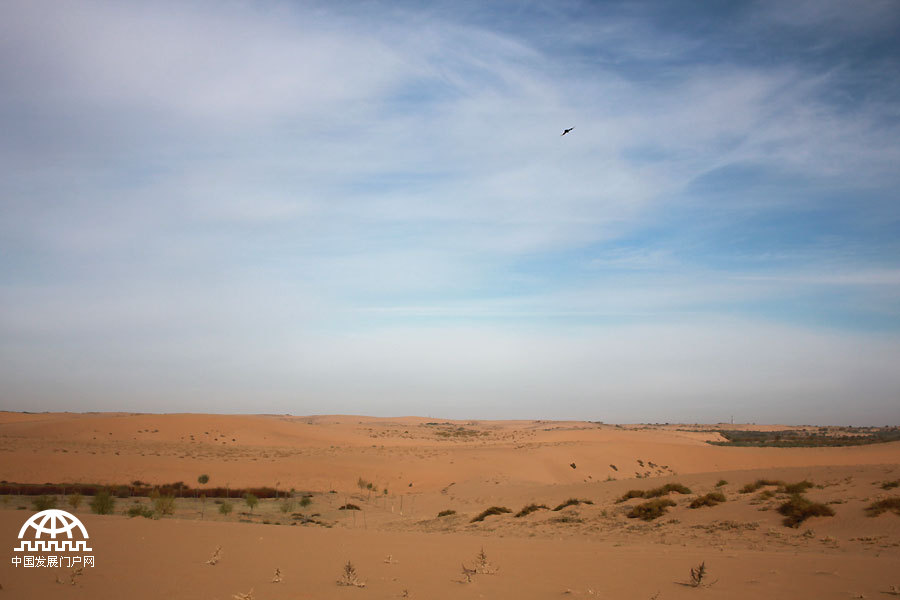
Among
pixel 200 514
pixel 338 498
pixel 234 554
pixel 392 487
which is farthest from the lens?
pixel 392 487

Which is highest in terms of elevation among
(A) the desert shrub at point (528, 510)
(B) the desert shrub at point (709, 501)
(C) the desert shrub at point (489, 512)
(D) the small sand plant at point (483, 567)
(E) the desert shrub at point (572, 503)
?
(D) the small sand plant at point (483, 567)

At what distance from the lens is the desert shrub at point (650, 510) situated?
15.7m

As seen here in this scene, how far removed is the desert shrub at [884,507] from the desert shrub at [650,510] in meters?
4.70

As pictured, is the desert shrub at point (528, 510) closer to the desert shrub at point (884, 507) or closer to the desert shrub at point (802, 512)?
the desert shrub at point (802, 512)

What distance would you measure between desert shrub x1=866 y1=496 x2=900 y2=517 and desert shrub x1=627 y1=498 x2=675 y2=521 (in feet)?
15.4

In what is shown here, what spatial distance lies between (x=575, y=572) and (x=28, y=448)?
42.3m

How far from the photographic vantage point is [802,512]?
13180 millimetres

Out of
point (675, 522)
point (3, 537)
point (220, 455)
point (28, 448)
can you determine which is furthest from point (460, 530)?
point (28, 448)

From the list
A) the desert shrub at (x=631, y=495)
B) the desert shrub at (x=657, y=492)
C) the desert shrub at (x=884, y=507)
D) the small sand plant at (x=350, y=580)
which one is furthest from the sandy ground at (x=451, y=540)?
the desert shrub at (x=631, y=495)

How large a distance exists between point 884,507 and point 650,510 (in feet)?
17.2

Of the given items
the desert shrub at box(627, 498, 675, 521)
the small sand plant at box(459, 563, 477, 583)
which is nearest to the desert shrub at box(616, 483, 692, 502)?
the desert shrub at box(627, 498, 675, 521)

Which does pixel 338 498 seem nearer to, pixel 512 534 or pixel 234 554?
pixel 512 534

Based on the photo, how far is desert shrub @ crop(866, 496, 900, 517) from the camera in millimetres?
12656

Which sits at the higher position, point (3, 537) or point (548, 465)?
point (3, 537)
